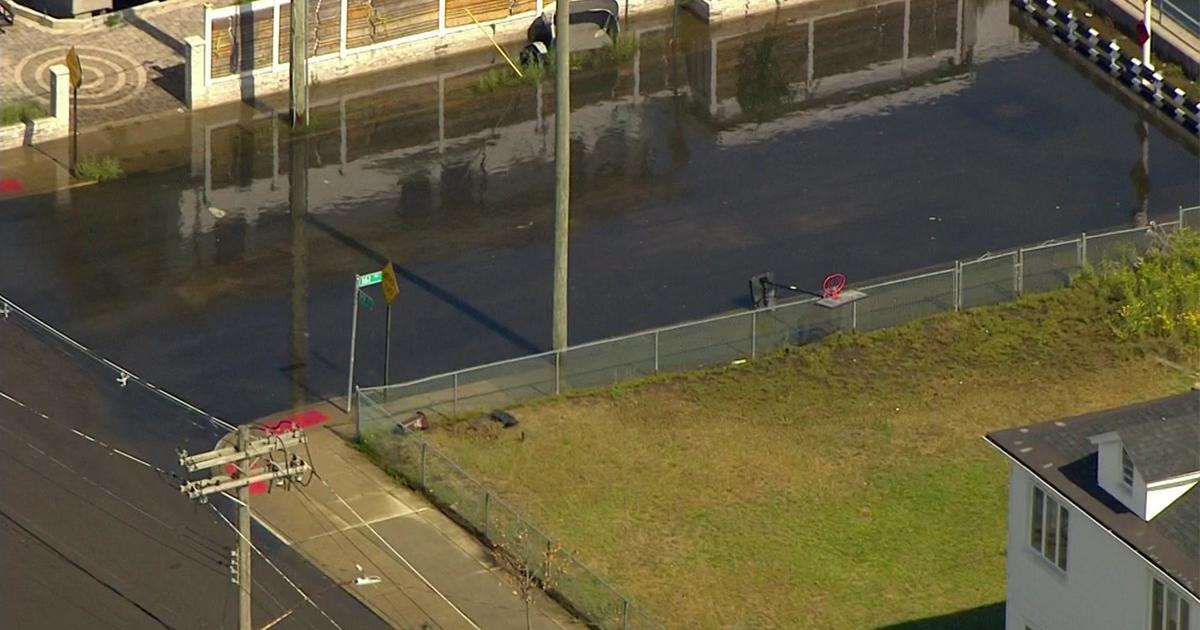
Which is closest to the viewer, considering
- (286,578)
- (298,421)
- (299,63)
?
(286,578)

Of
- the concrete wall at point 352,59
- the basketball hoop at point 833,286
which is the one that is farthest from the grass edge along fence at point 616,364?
the concrete wall at point 352,59

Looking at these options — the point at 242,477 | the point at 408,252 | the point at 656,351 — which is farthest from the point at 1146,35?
the point at 242,477

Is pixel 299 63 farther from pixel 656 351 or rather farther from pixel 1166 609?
pixel 1166 609

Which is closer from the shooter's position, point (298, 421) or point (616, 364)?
point (298, 421)

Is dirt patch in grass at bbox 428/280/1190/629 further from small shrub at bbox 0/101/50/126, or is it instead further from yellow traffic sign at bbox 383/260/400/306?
small shrub at bbox 0/101/50/126

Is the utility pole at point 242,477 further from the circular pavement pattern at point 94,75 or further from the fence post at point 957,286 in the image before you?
the circular pavement pattern at point 94,75

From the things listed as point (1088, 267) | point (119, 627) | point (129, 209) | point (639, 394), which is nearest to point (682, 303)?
point (639, 394)

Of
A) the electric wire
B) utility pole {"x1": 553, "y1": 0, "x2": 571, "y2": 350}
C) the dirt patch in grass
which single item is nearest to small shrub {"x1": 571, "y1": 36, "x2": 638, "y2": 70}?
utility pole {"x1": 553, "y1": 0, "x2": 571, "y2": 350}
